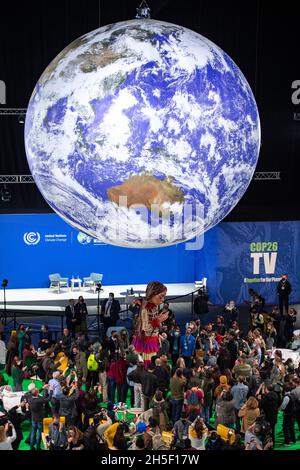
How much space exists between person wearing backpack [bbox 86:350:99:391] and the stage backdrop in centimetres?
917

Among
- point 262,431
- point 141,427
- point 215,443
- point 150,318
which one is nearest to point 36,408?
point 141,427

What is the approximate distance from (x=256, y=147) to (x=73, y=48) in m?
1.33

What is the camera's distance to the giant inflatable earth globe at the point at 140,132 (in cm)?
411

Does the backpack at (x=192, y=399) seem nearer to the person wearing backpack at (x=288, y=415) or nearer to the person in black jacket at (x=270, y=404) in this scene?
the person in black jacket at (x=270, y=404)

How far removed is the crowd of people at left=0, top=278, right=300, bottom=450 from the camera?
938 centimetres

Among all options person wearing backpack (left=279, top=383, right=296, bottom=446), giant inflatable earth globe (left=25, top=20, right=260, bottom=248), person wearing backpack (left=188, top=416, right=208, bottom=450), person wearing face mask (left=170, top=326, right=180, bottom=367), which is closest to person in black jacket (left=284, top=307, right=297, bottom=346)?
person wearing face mask (left=170, top=326, right=180, bottom=367)

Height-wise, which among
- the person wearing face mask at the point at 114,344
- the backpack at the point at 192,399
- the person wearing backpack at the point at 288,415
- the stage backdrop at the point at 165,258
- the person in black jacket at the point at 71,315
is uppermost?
the stage backdrop at the point at 165,258

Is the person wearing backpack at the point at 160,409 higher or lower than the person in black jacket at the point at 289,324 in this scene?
lower

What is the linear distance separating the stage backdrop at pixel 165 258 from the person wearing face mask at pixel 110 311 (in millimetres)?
5351

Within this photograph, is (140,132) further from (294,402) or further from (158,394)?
(294,402)

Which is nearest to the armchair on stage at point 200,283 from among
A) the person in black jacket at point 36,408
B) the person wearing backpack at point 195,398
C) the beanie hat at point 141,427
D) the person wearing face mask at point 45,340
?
the person wearing face mask at point 45,340

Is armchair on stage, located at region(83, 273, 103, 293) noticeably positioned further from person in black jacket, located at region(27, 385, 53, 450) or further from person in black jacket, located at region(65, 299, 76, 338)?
person in black jacket, located at region(27, 385, 53, 450)

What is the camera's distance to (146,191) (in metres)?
4.20

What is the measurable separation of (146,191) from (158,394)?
252 inches
